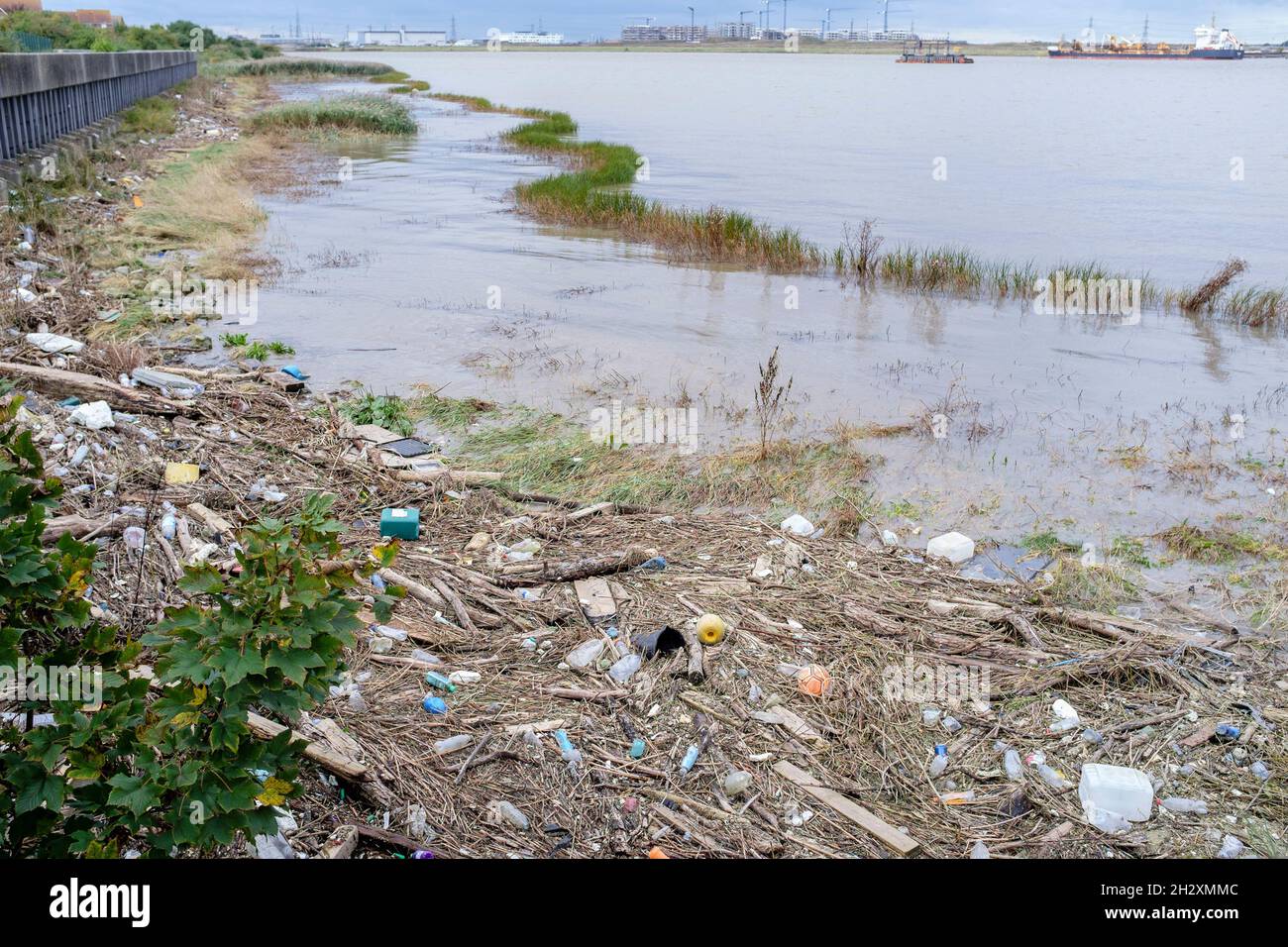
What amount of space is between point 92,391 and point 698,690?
5353mm

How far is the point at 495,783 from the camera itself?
3.57m

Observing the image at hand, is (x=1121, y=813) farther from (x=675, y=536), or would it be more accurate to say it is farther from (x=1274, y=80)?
(x=1274, y=80)

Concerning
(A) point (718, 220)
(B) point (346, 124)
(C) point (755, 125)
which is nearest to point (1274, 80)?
(C) point (755, 125)

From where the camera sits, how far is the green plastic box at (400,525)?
5672mm

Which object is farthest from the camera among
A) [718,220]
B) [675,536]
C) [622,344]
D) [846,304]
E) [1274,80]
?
[1274,80]

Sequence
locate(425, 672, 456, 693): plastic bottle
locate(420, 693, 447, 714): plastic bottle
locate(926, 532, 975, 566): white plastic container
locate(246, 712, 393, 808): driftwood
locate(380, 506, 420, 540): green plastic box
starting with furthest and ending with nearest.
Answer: locate(926, 532, 975, 566): white plastic container
locate(380, 506, 420, 540): green plastic box
locate(425, 672, 456, 693): plastic bottle
locate(420, 693, 447, 714): plastic bottle
locate(246, 712, 393, 808): driftwood

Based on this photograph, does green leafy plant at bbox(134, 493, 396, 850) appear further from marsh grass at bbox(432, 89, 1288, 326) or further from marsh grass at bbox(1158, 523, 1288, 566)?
marsh grass at bbox(432, 89, 1288, 326)

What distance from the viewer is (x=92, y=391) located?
7066 millimetres

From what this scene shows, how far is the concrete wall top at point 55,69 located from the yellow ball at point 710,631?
1452cm

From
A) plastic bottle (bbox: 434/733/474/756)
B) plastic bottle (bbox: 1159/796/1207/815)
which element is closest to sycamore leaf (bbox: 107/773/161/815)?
plastic bottle (bbox: 434/733/474/756)

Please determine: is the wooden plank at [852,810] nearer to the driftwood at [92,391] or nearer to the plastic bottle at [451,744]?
the plastic bottle at [451,744]

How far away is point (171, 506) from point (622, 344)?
6922 mm

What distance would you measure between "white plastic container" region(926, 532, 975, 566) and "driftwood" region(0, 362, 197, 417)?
5432 millimetres

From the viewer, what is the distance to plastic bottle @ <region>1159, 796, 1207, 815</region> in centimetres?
369
